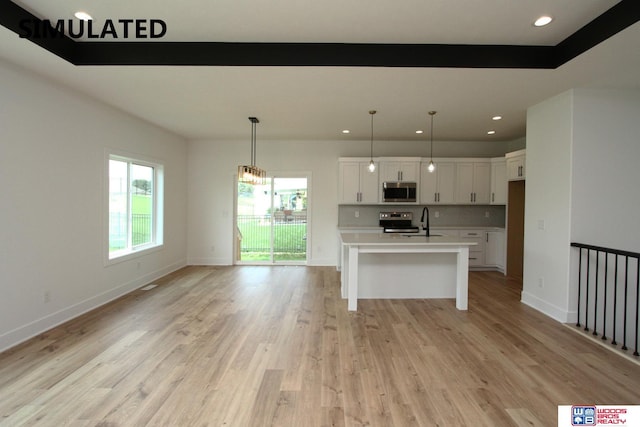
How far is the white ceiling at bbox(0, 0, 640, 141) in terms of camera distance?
2.35m

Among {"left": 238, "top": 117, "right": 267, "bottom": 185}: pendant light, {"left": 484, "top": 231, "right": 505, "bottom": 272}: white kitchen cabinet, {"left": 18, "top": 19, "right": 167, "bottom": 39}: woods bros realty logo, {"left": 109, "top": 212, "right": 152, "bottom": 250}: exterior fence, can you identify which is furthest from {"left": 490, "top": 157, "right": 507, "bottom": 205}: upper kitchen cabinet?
{"left": 109, "top": 212, "right": 152, "bottom": 250}: exterior fence

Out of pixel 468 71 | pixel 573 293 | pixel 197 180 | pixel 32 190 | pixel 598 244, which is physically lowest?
pixel 573 293

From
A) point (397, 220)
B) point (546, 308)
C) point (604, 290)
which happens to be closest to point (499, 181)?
point (397, 220)

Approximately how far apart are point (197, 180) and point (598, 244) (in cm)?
688

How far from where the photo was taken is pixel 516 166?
5.57 meters

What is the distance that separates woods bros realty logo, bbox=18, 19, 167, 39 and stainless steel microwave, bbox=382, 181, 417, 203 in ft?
15.5

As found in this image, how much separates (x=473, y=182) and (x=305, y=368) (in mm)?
5439

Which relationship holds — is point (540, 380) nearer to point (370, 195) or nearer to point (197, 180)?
point (370, 195)

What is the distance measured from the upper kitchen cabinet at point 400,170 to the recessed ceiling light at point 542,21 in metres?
3.87

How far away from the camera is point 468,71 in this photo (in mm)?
3055

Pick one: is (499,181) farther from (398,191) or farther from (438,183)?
(398,191)

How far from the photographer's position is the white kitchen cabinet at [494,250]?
6228mm

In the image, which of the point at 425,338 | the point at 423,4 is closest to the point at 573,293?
the point at 425,338

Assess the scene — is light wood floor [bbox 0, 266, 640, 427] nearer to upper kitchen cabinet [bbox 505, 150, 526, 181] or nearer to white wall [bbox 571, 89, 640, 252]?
white wall [bbox 571, 89, 640, 252]
